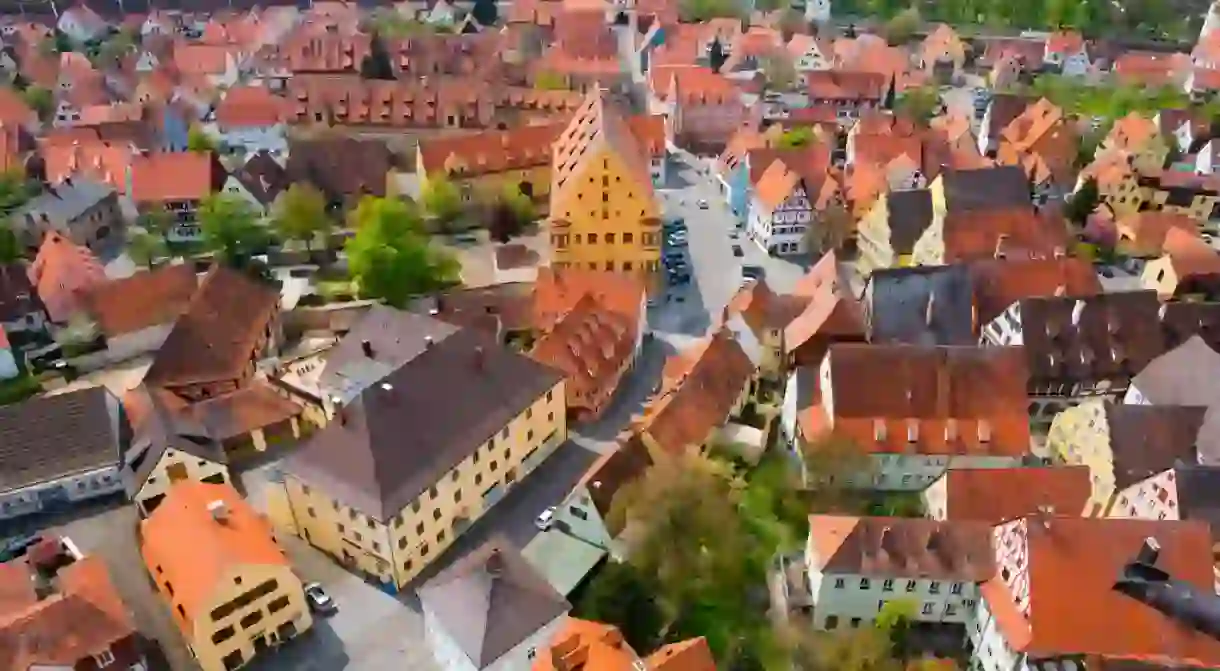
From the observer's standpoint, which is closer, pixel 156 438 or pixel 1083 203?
pixel 156 438

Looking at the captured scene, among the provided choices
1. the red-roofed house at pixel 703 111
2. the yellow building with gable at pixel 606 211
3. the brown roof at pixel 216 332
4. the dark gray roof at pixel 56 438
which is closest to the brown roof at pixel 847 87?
the red-roofed house at pixel 703 111

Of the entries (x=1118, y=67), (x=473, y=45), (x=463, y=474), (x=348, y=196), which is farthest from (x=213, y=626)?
(x=1118, y=67)

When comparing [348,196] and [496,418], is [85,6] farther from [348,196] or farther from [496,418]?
[496,418]

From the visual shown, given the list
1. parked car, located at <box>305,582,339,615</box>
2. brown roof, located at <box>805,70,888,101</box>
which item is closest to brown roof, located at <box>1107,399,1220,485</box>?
parked car, located at <box>305,582,339,615</box>

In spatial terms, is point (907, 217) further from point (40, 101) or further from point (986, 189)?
point (40, 101)

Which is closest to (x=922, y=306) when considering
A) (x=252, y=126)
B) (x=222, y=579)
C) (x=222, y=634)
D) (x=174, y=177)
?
(x=222, y=579)

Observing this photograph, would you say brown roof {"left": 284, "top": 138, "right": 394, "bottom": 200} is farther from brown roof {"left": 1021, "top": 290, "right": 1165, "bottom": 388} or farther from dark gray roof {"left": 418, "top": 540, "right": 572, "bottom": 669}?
brown roof {"left": 1021, "top": 290, "right": 1165, "bottom": 388}

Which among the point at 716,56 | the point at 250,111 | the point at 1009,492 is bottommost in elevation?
the point at 1009,492

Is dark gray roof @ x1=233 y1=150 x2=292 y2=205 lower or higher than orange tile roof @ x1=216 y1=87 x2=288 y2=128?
lower
